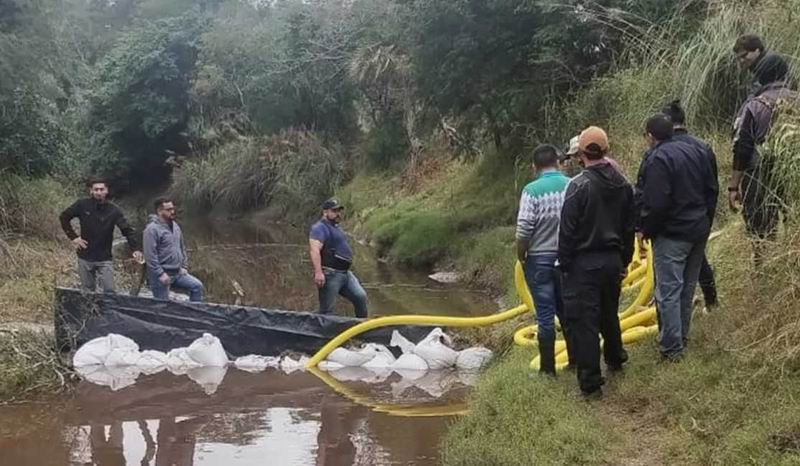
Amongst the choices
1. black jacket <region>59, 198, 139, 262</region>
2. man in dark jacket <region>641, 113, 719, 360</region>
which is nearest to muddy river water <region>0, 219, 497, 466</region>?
black jacket <region>59, 198, 139, 262</region>

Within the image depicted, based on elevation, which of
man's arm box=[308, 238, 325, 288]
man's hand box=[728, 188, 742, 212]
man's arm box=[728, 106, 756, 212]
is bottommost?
man's arm box=[308, 238, 325, 288]

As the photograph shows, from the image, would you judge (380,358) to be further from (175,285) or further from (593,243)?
(593,243)

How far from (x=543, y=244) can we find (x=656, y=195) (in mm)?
981

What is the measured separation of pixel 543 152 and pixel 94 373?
16.8 ft

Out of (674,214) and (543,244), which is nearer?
(674,214)

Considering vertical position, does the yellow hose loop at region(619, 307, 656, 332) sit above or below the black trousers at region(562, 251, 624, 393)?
below

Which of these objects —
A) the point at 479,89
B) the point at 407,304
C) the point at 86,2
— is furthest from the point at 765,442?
the point at 86,2

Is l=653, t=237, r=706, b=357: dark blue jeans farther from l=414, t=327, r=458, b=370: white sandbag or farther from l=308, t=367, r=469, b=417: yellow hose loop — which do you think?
l=414, t=327, r=458, b=370: white sandbag

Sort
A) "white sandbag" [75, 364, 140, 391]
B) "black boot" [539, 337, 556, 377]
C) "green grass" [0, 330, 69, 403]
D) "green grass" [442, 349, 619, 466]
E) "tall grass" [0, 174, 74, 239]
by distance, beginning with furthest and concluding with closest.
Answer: "tall grass" [0, 174, 74, 239], "white sandbag" [75, 364, 140, 391], "green grass" [0, 330, 69, 403], "black boot" [539, 337, 556, 377], "green grass" [442, 349, 619, 466]

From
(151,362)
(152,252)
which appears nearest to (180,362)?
(151,362)

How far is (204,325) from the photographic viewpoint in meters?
10.0

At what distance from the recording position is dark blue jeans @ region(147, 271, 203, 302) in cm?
1049

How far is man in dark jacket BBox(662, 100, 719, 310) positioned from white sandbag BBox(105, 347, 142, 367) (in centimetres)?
558

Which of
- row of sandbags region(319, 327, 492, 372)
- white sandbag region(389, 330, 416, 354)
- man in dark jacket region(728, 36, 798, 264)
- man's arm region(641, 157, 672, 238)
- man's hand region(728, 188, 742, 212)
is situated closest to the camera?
man's arm region(641, 157, 672, 238)
